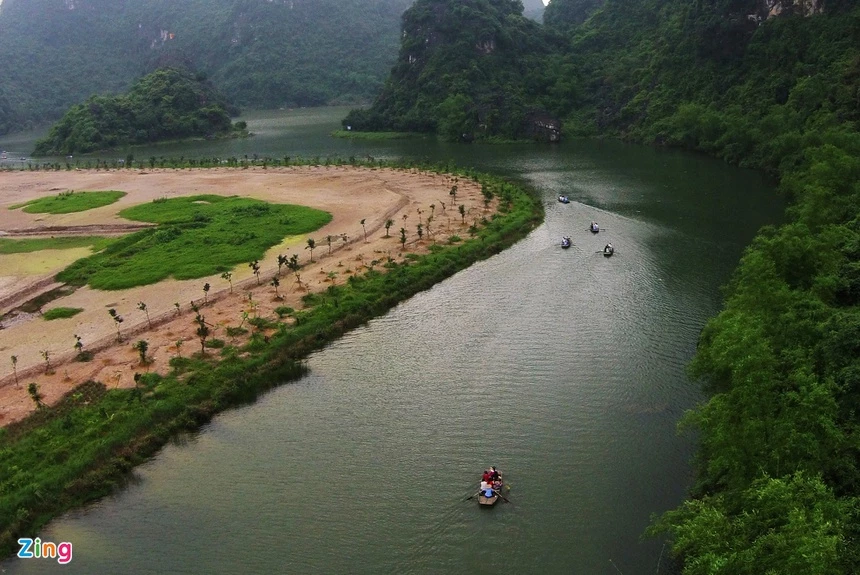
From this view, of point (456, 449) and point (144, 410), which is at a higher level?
point (144, 410)

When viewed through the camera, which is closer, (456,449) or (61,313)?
(456,449)

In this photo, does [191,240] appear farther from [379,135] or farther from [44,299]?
[379,135]

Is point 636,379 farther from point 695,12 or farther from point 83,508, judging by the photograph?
point 695,12

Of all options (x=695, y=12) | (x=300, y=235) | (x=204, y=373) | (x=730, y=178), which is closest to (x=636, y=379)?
(x=204, y=373)

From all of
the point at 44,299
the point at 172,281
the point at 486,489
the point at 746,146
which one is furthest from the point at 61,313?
the point at 746,146

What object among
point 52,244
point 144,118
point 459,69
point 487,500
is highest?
point 459,69

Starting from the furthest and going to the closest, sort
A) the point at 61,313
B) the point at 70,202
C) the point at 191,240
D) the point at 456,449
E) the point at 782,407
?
the point at 70,202 < the point at 191,240 < the point at 61,313 < the point at 456,449 < the point at 782,407

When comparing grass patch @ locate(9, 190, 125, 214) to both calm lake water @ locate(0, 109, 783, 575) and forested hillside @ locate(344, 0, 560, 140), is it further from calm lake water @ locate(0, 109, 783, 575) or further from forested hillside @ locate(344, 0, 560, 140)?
forested hillside @ locate(344, 0, 560, 140)
